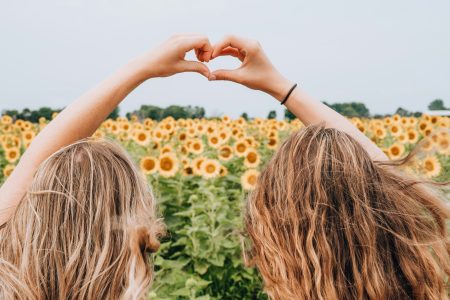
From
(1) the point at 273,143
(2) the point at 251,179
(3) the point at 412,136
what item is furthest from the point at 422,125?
(2) the point at 251,179

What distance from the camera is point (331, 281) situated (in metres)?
1.30

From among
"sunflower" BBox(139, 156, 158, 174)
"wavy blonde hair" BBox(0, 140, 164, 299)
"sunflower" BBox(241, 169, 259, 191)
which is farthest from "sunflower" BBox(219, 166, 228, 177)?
"wavy blonde hair" BBox(0, 140, 164, 299)

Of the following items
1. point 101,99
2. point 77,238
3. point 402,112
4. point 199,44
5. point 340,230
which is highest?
point 199,44

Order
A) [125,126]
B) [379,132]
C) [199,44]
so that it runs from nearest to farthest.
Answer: [199,44] < [379,132] < [125,126]

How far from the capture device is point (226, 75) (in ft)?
5.41

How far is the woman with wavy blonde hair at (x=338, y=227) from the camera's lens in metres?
1.31

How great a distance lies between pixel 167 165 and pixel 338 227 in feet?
12.4

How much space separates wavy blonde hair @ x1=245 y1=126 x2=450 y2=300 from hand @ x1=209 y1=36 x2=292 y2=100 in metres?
0.33

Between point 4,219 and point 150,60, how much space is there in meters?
0.62

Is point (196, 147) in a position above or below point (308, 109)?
below

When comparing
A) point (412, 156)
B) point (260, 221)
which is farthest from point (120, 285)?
point (412, 156)

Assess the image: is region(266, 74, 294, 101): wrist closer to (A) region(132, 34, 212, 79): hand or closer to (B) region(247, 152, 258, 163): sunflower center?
(A) region(132, 34, 212, 79): hand

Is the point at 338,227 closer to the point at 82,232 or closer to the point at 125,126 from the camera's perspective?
the point at 82,232

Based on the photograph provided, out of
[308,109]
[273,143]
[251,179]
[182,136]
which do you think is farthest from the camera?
[182,136]
